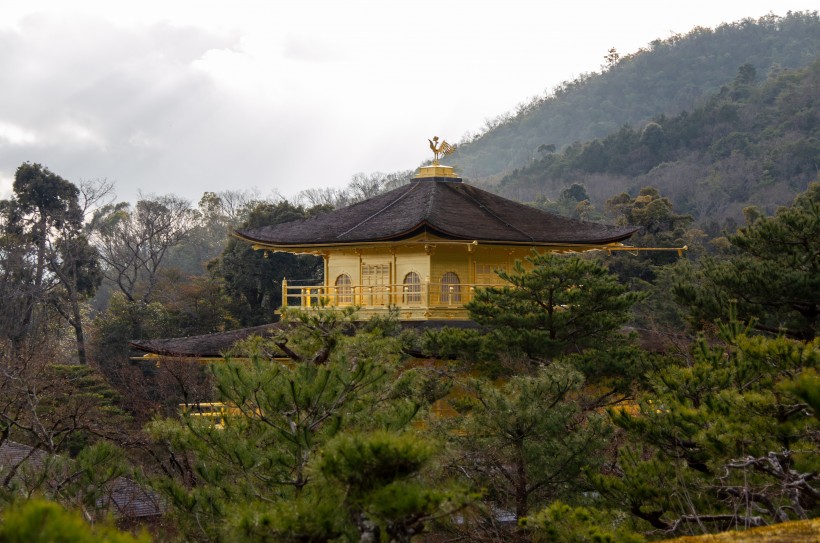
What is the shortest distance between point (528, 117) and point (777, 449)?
114 m

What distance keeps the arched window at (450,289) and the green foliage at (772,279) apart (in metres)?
4.79

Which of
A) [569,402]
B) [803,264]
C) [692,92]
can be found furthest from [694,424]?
[692,92]

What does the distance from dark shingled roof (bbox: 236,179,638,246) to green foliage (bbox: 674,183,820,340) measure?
12.9ft

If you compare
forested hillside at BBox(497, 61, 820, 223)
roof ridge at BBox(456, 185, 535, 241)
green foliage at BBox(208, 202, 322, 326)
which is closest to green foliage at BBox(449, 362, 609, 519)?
roof ridge at BBox(456, 185, 535, 241)

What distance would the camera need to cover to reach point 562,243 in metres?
22.1

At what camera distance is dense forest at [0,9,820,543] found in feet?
23.0

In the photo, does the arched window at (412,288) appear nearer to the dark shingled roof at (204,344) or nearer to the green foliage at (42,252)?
the dark shingled roof at (204,344)

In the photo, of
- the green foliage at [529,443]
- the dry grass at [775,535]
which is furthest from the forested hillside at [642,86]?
the dry grass at [775,535]

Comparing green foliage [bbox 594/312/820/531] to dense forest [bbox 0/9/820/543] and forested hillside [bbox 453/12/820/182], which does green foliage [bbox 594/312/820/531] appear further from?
forested hillside [bbox 453/12/820/182]

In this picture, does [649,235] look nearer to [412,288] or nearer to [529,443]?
[412,288]

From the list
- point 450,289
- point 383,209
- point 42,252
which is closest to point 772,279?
point 450,289

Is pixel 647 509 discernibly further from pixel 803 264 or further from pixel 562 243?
pixel 562 243

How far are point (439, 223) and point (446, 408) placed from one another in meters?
3.61

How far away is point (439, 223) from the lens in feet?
68.7
